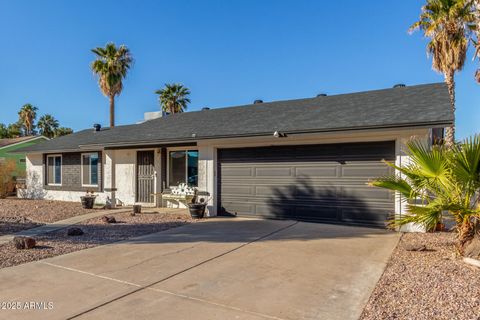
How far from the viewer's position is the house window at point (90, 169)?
600 inches

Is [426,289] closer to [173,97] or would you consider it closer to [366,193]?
[366,193]

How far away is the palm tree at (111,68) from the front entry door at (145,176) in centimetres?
1403

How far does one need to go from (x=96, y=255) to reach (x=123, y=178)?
8.64 m

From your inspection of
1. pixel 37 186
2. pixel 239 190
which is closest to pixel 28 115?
pixel 37 186

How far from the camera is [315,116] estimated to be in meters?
10.1

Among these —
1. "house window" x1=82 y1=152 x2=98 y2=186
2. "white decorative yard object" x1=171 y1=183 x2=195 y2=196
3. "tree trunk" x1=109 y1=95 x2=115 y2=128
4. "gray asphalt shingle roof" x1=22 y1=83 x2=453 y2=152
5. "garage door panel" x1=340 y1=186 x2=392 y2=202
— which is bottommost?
"white decorative yard object" x1=171 y1=183 x2=195 y2=196

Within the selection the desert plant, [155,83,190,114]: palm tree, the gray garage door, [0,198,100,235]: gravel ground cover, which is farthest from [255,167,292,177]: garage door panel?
[155,83,190,114]: palm tree

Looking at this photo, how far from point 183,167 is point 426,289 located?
10.00 metres

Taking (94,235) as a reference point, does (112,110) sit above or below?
above

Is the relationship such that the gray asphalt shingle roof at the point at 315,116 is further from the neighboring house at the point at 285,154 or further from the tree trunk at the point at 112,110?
the tree trunk at the point at 112,110

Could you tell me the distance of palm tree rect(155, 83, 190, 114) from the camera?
30.3m

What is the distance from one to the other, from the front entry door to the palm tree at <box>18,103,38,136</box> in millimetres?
44389

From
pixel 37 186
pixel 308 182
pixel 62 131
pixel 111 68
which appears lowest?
pixel 37 186

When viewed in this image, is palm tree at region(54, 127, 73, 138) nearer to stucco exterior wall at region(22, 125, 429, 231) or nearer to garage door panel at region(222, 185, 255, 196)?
stucco exterior wall at region(22, 125, 429, 231)
